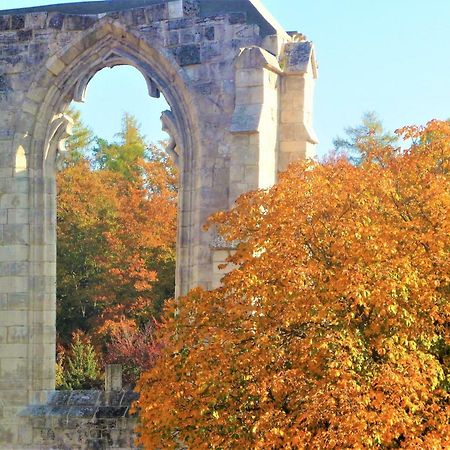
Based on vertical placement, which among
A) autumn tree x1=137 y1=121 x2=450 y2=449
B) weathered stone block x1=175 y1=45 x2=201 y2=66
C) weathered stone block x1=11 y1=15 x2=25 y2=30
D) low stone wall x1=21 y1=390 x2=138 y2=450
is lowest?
low stone wall x1=21 y1=390 x2=138 y2=450

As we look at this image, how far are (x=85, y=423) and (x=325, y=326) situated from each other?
206 inches

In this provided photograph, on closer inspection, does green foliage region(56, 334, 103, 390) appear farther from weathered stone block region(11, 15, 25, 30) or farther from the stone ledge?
weathered stone block region(11, 15, 25, 30)

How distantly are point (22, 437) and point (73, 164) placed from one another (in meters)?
19.5

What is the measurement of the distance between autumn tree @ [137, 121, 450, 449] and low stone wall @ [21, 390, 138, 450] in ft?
8.86

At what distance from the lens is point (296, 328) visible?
34.9ft

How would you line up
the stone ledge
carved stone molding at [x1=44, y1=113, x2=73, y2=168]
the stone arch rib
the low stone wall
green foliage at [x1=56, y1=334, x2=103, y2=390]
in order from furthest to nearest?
green foliage at [x1=56, y1=334, x2=103, y2=390]
carved stone molding at [x1=44, y1=113, x2=73, y2=168]
the stone arch rib
the stone ledge
the low stone wall

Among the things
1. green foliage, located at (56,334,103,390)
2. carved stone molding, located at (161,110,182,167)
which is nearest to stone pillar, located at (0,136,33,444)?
carved stone molding, located at (161,110,182,167)

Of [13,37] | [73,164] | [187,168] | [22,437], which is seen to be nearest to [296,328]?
[187,168]

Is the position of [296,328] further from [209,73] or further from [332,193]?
[209,73]

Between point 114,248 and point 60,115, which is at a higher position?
point 60,115

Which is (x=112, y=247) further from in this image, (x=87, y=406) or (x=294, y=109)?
(x=294, y=109)

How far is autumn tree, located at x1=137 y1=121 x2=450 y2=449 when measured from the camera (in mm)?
9766

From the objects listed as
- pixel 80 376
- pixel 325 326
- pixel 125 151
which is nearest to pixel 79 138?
pixel 125 151

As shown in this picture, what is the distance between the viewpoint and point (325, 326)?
10.3 meters
